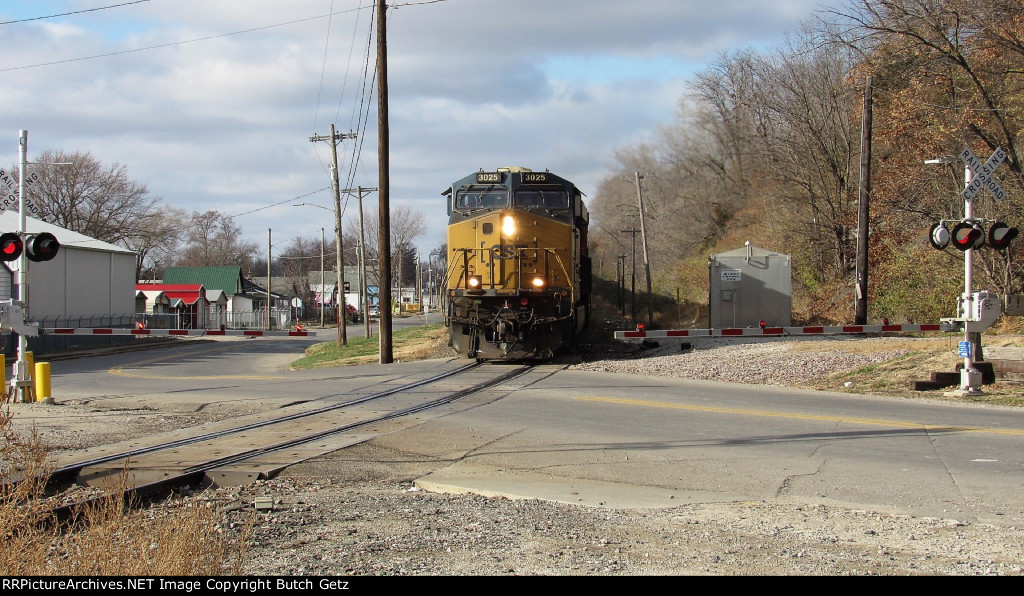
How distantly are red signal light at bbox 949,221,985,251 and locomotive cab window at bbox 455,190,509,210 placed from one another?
386 inches

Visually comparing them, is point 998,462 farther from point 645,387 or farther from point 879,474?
point 645,387

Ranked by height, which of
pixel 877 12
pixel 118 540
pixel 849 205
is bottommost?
pixel 118 540

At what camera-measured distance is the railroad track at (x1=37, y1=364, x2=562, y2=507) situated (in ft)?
26.8

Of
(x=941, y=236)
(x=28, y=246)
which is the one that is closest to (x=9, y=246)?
(x=28, y=246)

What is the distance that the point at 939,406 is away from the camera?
13.3m

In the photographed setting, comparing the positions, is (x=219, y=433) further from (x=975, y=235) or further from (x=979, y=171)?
(x=979, y=171)

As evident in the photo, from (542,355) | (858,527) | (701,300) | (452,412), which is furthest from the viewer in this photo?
(701,300)

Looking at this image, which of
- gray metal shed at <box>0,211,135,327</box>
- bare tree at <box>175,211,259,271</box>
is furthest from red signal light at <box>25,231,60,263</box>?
bare tree at <box>175,211,259,271</box>

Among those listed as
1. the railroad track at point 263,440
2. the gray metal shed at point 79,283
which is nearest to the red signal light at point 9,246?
the railroad track at point 263,440

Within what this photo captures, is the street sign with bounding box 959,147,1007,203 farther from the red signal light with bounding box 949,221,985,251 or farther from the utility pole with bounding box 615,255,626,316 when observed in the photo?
the utility pole with bounding box 615,255,626,316

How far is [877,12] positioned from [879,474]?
15.2 meters

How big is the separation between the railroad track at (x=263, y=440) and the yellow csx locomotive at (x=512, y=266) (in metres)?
3.00

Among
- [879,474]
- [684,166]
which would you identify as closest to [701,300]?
[684,166]

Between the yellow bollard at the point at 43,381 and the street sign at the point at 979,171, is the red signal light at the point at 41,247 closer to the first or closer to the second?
the yellow bollard at the point at 43,381
